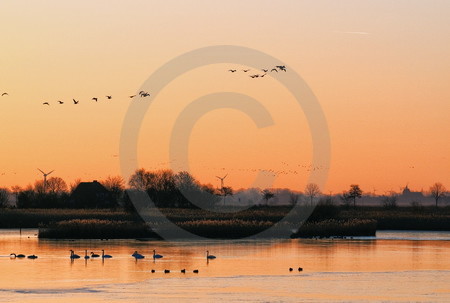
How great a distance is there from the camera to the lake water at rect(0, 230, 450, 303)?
42.5 meters

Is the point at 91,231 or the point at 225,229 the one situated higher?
the point at 225,229

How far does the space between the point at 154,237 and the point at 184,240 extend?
4162mm

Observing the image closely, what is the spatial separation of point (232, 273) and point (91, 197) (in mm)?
116364

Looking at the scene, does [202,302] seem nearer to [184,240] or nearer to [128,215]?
[184,240]

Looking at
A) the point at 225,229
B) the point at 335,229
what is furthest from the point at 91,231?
the point at 335,229

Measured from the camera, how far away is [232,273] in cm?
5138

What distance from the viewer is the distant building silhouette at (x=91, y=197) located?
158m

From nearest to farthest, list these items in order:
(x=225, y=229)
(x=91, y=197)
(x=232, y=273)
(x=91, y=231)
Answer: (x=232, y=273) → (x=91, y=231) → (x=225, y=229) → (x=91, y=197)

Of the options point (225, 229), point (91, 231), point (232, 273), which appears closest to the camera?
point (232, 273)

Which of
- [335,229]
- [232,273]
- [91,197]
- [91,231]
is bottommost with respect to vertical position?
[232,273]

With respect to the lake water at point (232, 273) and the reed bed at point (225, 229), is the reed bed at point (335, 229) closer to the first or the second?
the reed bed at point (225, 229)

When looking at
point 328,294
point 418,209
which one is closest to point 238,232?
point 328,294

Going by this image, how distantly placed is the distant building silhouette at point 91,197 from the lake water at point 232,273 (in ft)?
278

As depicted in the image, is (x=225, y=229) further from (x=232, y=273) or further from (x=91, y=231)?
(x=232, y=273)
